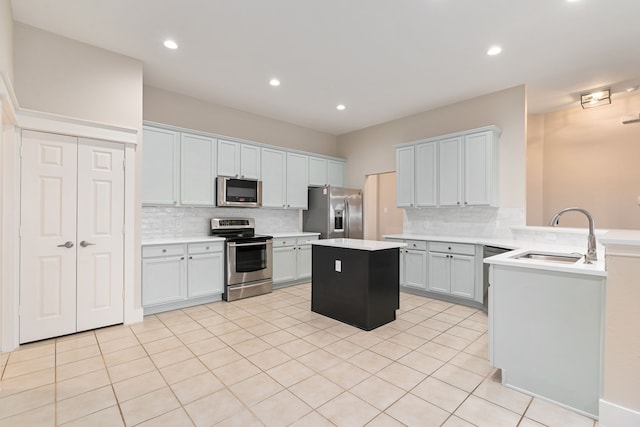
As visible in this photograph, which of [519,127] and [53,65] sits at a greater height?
[53,65]

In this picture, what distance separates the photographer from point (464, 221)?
192 inches

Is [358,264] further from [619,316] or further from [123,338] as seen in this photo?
[123,338]

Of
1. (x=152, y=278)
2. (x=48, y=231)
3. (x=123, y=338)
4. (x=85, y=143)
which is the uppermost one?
(x=85, y=143)

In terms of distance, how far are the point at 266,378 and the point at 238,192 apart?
3096 millimetres

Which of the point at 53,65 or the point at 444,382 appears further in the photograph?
the point at 53,65

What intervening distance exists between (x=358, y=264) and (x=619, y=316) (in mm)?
2080

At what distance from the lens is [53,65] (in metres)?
3.11

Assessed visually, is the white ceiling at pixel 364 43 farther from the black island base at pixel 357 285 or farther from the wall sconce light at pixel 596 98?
the black island base at pixel 357 285

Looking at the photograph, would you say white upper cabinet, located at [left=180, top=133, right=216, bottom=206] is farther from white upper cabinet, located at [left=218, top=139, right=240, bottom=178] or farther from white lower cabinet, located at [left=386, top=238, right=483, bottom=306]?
white lower cabinet, located at [left=386, top=238, right=483, bottom=306]

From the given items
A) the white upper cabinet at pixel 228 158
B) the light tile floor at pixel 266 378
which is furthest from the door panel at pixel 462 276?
the white upper cabinet at pixel 228 158

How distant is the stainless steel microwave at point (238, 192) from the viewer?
464cm

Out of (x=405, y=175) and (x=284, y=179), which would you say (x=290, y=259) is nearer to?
(x=284, y=179)

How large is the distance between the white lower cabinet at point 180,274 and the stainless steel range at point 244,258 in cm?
14

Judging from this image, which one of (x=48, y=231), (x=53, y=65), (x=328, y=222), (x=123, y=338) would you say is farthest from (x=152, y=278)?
(x=328, y=222)
